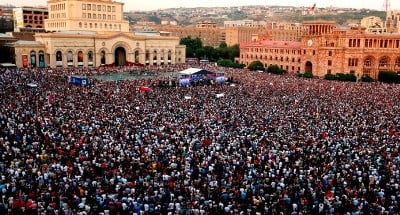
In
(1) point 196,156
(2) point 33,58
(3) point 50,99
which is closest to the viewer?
(1) point 196,156

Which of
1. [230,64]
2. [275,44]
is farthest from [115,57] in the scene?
[275,44]

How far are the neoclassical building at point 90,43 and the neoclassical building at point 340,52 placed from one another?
24.0 metres

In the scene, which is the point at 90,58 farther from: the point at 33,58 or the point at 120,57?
the point at 33,58

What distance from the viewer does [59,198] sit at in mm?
14523

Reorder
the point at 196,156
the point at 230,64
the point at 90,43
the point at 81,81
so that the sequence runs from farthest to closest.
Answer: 1. the point at 230,64
2. the point at 90,43
3. the point at 81,81
4. the point at 196,156

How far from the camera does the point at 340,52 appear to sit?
65625 millimetres

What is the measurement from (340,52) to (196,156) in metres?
52.9

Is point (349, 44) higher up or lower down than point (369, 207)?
higher up

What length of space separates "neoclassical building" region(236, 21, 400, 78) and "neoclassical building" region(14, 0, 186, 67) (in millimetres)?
24017

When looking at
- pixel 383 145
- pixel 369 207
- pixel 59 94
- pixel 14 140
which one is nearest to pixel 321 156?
pixel 383 145

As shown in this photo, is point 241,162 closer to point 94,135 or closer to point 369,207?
point 369,207

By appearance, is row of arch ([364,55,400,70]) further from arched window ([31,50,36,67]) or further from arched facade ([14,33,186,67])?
arched window ([31,50,36,67])

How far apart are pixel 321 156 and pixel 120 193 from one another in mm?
10184

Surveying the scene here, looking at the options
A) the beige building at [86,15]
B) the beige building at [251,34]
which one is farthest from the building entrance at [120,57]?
the beige building at [251,34]
